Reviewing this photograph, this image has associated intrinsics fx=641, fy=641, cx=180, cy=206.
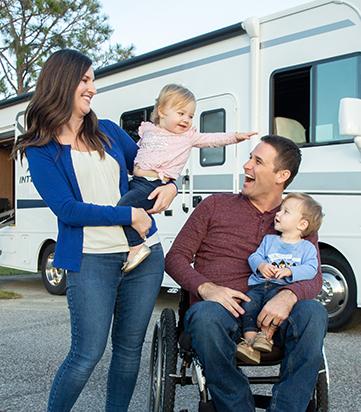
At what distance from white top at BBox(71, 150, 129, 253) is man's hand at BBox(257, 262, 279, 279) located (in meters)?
0.60

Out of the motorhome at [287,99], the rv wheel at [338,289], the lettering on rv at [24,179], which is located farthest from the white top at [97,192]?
the lettering on rv at [24,179]

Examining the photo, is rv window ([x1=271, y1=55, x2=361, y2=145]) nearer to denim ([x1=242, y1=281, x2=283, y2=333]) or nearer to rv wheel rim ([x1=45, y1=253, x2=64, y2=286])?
denim ([x1=242, y1=281, x2=283, y2=333])

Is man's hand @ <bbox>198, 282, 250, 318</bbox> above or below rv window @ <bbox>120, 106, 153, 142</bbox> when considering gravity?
below

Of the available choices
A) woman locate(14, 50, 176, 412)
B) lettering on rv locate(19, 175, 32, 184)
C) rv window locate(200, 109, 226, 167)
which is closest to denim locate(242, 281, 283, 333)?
woman locate(14, 50, 176, 412)

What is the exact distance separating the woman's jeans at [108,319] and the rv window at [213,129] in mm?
3422

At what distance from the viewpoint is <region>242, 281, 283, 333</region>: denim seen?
270cm

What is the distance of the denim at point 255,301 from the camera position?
2.70 metres

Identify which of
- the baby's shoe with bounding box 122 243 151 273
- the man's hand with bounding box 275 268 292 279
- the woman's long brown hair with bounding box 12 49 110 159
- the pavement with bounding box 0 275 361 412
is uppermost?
the woman's long brown hair with bounding box 12 49 110 159

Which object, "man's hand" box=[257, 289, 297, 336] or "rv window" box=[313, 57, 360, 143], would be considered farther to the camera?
"rv window" box=[313, 57, 360, 143]

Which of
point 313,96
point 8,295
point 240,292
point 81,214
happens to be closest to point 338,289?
point 313,96

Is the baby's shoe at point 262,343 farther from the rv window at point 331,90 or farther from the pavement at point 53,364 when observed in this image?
the rv window at point 331,90

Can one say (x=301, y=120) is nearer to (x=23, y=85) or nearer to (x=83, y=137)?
(x=83, y=137)

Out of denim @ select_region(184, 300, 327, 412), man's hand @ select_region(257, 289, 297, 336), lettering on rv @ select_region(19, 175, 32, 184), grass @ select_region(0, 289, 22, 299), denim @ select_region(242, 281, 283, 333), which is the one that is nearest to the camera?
denim @ select_region(184, 300, 327, 412)

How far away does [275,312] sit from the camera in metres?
2.57
